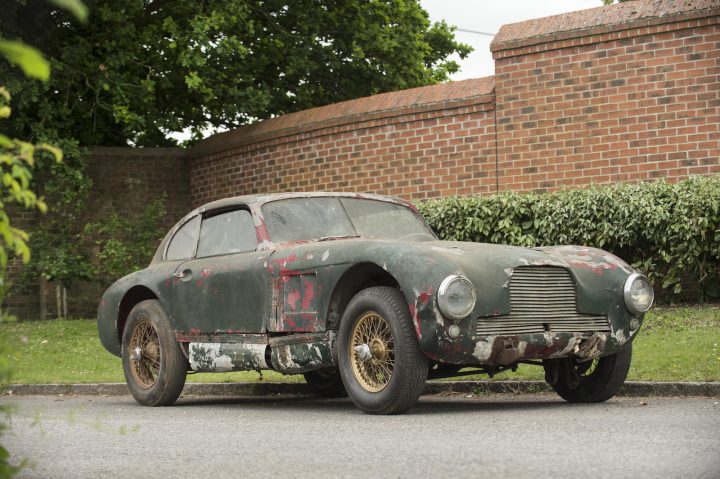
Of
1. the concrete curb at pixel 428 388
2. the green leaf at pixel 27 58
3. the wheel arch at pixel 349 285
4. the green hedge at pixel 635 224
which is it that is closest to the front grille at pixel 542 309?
the wheel arch at pixel 349 285

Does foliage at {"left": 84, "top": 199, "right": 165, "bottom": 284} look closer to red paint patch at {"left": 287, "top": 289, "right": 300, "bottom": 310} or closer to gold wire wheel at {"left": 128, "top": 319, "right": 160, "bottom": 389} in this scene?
gold wire wheel at {"left": 128, "top": 319, "right": 160, "bottom": 389}

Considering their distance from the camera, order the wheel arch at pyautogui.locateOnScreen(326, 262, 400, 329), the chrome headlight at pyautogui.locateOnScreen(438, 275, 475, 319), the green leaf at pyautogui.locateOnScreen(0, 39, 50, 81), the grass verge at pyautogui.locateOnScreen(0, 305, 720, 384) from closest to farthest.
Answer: the green leaf at pyautogui.locateOnScreen(0, 39, 50, 81) < the chrome headlight at pyautogui.locateOnScreen(438, 275, 475, 319) < the wheel arch at pyautogui.locateOnScreen(326, 262, 400, 329) < the grass verge at pyautogui.locateOnScreen(0, 305, 720, 384)

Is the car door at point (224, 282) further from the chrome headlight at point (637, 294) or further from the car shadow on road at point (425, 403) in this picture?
the chrome headlight at point (637, 294)

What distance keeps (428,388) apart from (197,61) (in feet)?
34.6

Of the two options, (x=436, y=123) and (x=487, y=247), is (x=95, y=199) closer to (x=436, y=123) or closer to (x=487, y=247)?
(x=436, y=123)

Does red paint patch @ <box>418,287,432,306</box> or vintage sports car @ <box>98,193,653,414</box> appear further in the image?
vintage sports car @ <box>98,193,653,414</box>

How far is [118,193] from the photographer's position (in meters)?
20.8

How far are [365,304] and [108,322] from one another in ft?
11.0

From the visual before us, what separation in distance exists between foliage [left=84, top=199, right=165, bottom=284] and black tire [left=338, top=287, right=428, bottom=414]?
1220cm

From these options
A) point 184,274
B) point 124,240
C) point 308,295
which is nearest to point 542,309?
point 308,295

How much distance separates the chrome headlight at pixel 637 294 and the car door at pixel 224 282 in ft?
8.33

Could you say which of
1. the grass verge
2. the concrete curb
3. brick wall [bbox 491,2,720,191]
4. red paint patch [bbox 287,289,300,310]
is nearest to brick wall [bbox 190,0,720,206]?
brick wall [bbox 491,2,720,191]

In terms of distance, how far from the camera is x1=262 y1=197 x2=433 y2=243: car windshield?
838 cm

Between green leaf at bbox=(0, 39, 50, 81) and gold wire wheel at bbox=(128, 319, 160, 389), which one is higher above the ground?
green leaf at bbox=(0, 39, 50, 81)
